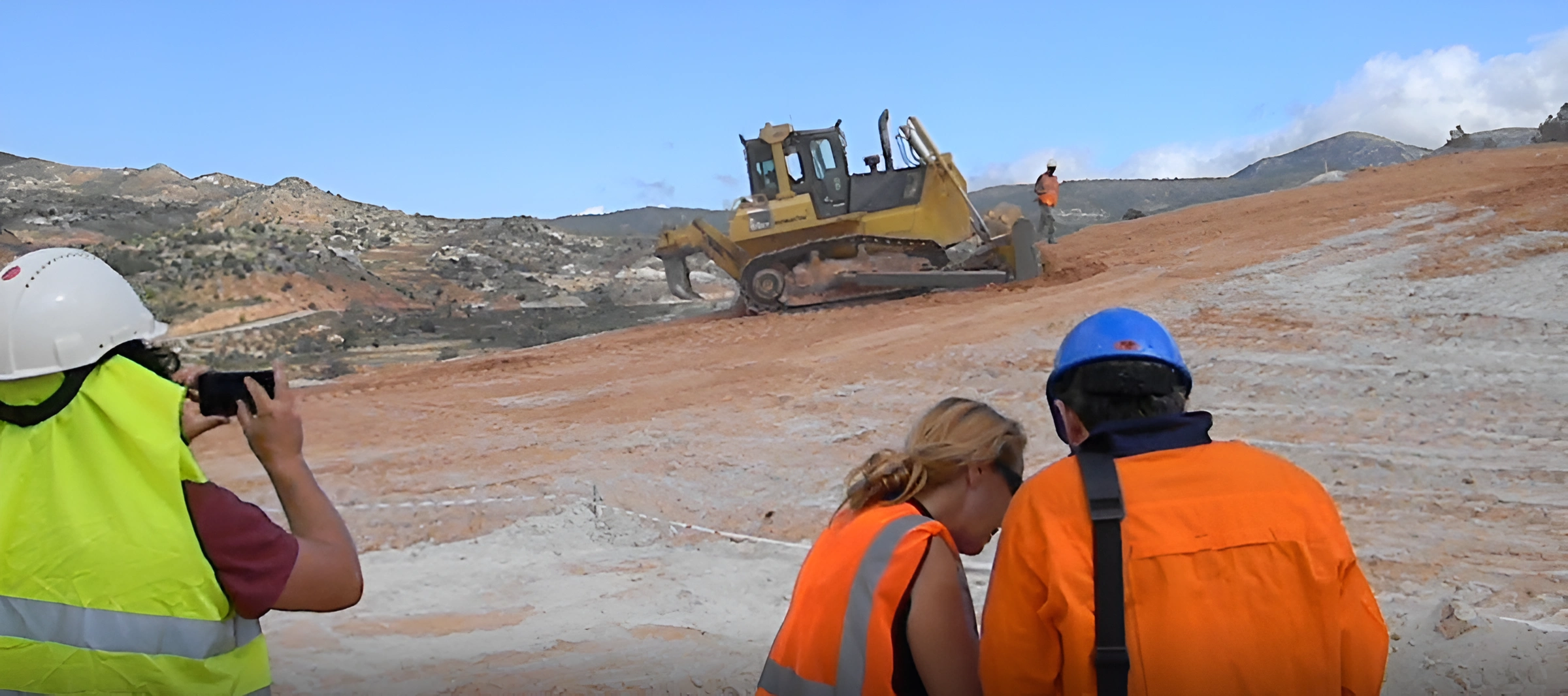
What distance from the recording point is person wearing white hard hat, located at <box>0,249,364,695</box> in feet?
6.35

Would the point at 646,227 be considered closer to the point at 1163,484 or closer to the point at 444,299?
the point at 444,299

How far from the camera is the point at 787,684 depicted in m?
2.30

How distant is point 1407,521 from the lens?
23.5ft

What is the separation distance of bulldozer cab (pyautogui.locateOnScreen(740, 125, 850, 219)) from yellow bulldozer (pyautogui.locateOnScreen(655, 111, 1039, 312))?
0.05ft

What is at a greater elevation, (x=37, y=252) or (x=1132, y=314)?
(x=37, y=252)

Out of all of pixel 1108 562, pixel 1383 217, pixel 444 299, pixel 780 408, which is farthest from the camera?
pixel 444 299

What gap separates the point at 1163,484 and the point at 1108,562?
167mm

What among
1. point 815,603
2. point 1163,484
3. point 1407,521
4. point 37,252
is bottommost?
point 1407,521

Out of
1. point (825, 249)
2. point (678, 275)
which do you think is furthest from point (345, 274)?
point (825, 249)

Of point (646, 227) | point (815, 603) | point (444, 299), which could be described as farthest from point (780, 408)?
point (646, 227)

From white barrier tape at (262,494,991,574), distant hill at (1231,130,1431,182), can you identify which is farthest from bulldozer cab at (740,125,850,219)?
distant hill at (1231,130,1431,182)

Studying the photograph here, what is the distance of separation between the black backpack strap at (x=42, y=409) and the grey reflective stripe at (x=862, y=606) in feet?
4.65

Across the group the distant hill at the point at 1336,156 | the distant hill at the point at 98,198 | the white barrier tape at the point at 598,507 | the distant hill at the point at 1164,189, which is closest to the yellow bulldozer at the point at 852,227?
the white barrier tape at the point at 598,507

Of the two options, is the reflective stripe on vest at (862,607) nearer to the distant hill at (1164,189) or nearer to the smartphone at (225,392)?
the smartphone at (225,392)
